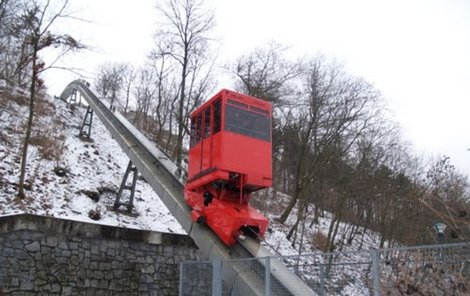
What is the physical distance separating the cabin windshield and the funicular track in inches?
106

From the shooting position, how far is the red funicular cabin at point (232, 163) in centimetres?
1057

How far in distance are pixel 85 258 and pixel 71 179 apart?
5336 millimetres

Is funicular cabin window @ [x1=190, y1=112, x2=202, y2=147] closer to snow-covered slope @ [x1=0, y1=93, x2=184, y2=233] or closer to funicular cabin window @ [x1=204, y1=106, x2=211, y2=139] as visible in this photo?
funicular cabin window @ [x1=204, y1=106, x2=211, y2=139]

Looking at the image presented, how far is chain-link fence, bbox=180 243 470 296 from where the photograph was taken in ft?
15.9

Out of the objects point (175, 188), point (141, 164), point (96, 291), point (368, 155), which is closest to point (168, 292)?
point (96, 291)

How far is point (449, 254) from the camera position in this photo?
5.03m

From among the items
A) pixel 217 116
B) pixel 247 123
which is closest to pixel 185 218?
pixel 217 116

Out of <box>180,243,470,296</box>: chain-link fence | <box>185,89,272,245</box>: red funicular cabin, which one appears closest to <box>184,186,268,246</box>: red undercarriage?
<box>185,89,272,245</box>: red funicular cabin

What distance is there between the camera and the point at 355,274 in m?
6.98

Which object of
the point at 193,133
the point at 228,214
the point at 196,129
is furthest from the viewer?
the point at 193,133

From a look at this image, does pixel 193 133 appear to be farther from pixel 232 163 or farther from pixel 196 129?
pixel 232 163

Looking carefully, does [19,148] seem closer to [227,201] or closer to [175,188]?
→ [175,188]

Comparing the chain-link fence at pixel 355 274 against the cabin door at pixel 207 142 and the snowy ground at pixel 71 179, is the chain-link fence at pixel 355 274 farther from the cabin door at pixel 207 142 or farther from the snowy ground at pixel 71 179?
the cabin door at pixel 207 142

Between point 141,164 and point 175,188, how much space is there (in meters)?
2.50
